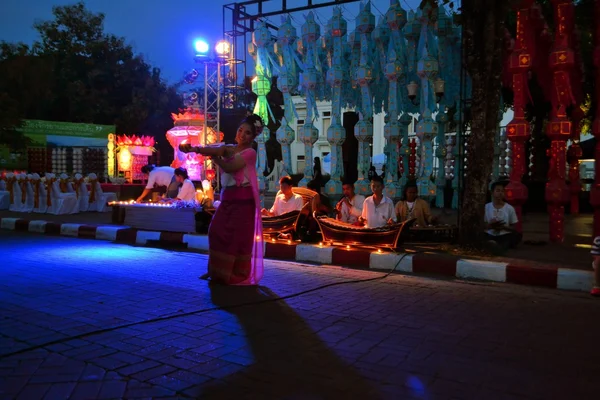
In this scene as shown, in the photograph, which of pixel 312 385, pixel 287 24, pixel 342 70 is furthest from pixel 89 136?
pixel 312 385

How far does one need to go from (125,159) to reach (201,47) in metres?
8.08

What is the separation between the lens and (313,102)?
13367mm

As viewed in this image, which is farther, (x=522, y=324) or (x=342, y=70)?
(x=342, y=70)

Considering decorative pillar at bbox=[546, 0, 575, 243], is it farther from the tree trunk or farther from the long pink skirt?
the long pink skirt

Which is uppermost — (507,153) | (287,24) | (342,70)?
(287,24)

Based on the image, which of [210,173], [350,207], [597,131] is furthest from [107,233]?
[210,173]

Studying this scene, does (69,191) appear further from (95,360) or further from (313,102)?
(95,360)

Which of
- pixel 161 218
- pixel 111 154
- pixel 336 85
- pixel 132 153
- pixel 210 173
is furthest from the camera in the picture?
pixel 111 154

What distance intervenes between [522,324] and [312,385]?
7.54ft

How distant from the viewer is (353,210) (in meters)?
8.70

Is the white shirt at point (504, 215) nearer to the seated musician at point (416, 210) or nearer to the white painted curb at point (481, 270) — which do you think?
the seated musician at point (416, 210)

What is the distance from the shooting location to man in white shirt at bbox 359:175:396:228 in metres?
8.00

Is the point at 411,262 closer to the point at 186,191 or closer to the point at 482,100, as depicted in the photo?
the point at 482,100

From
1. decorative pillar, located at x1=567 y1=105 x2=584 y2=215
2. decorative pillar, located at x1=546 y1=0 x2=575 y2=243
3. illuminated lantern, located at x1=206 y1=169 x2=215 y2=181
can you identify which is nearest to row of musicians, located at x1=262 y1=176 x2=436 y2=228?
decorative pillar, located at x1=546 y1=0 x2=575 y2=243
